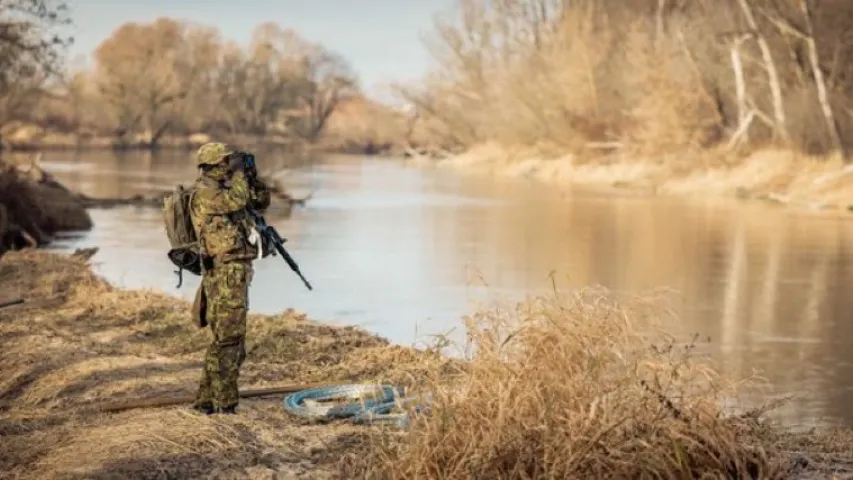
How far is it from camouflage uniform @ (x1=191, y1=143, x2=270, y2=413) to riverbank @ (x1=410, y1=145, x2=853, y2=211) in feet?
80.1

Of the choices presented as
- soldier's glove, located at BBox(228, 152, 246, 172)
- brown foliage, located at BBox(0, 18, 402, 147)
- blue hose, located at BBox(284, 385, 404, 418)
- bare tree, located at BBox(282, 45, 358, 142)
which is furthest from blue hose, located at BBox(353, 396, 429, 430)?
bare tree, located at BBox(282, 45, 358, 142)

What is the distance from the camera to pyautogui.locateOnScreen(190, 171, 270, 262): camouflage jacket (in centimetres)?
660

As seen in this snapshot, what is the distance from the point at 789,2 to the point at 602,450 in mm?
30182

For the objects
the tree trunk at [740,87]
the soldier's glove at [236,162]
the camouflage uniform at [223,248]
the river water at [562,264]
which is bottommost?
the river water at [562,264]

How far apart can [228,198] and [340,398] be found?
1595 millimetres

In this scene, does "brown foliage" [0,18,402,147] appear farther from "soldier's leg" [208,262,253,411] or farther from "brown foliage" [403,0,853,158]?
"soldier's leg" [208,262,253,411]

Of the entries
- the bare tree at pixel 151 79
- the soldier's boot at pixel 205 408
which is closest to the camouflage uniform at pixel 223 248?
the soldier's boot at pixel 205 408

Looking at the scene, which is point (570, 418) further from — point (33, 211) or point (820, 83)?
point (820, 83)

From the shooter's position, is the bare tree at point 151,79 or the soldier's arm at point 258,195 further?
the bare tree at point 151,79

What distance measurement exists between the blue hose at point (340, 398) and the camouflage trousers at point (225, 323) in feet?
1.36

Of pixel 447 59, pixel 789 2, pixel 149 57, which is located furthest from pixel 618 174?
pixel 149 57

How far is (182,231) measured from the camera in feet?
22.2

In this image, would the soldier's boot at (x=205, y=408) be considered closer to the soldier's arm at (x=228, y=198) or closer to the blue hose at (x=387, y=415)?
the blue hose at (x=387, y=415)

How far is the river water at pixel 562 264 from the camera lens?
11914 mm
